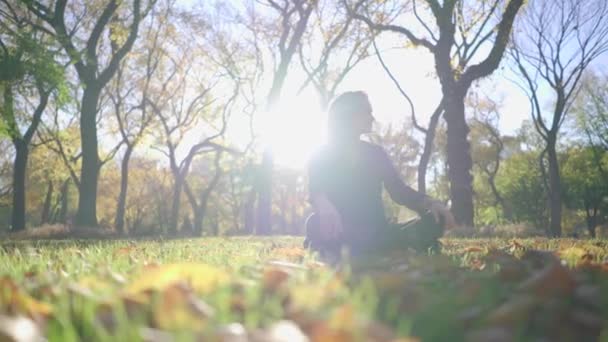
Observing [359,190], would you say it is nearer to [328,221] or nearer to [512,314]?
[328,221]

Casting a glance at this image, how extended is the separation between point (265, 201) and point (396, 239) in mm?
14406

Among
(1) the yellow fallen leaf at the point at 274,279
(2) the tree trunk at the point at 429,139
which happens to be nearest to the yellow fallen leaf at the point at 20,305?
(1) the yellow fallen leaf at the point at 274,279

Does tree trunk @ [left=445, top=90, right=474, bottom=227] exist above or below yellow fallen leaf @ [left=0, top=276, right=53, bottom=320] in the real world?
above

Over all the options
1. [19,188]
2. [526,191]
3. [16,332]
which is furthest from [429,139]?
[16,332]

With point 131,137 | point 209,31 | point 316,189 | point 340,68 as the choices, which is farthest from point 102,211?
point 316,189

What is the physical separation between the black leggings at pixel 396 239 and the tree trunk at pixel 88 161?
43.0ft

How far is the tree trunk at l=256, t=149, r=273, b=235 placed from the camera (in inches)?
719

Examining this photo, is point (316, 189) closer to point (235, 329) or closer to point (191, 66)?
point (235, 329)

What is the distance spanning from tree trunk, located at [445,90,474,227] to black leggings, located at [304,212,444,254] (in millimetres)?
9134

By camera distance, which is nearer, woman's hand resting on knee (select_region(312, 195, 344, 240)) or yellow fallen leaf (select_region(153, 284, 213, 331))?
yellow fallen leaf (select_region(153, 284, 213, 331))

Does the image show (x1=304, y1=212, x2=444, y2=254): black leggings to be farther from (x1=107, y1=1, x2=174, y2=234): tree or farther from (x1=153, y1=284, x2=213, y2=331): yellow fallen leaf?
(x1=107, y1=1, x2=174, y2=234): tree

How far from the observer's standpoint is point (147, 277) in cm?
144

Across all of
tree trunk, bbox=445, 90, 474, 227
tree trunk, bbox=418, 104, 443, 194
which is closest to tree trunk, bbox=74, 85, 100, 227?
tree trunk, bbox=445, 90, 474, 227

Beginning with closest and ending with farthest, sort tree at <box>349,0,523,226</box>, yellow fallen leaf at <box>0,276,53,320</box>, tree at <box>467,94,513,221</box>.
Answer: yellow fallen leaf at <box>0,276,53,320</box> → tree at <box>349,0,523,226</box> → tree at <box>467,94,513,221</box>
